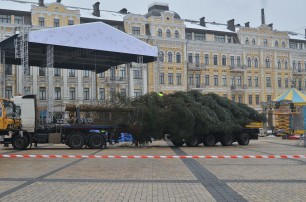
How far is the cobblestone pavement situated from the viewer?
8.53 meters

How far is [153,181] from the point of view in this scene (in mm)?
10719

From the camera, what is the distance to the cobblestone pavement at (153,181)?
336 inches

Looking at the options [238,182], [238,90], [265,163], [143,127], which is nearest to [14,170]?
[238,182]

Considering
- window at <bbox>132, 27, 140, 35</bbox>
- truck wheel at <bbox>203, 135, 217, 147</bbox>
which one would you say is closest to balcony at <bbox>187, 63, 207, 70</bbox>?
window at <bbox>132, 27, 140, 35</bbox>

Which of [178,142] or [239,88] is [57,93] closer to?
[239,88]

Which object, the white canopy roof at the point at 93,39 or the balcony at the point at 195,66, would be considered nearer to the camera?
the white canopy roof at the point at 93,39

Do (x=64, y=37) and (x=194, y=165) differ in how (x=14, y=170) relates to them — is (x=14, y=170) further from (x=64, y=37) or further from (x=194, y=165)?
(x=64, y=37)

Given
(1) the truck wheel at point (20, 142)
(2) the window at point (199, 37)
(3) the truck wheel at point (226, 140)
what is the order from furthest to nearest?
1. (2) the window at point (199, 37)
2. (3) the truck wheel at point (226, 140)
3. (1) the truck wheel at point (20, 142)

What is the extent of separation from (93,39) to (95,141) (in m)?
11.2

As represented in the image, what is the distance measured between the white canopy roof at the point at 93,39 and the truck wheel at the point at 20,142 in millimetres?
8772

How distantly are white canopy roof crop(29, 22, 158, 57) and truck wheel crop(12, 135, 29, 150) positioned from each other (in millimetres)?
8772

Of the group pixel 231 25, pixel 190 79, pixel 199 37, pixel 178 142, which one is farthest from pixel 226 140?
pixel 231 25

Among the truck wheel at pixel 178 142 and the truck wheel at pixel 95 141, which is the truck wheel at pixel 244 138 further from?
the truck wheel at pixel 95 141

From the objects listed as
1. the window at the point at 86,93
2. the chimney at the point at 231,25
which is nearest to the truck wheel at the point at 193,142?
the window at the point at 86,93
